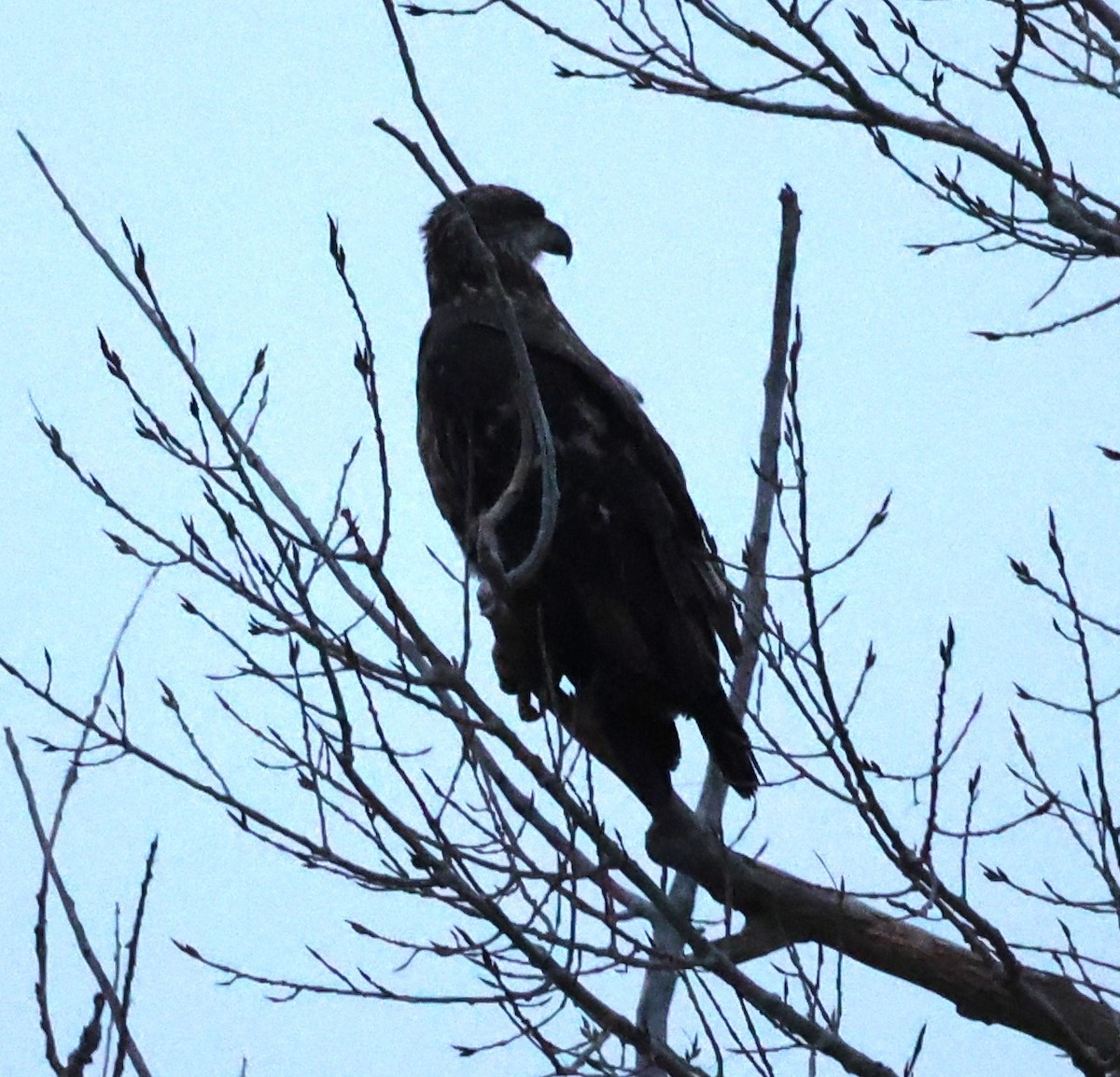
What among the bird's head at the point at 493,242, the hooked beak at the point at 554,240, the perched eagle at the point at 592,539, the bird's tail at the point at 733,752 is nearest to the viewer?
the bird's tail at the point at 733,752

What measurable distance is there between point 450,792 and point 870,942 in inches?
43.2

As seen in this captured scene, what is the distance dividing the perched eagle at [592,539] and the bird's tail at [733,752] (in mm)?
30

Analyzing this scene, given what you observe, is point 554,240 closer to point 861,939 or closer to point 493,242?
point 493,242

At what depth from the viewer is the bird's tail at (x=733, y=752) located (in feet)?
14.2

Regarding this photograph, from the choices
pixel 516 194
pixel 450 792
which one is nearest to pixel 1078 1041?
pixel 450 792

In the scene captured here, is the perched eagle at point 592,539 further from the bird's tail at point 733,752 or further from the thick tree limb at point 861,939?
the thick tree limb at point 861,939

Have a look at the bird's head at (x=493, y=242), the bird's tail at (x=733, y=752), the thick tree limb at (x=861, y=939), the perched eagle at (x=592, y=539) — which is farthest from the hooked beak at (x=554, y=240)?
the thick tree limb at (x=861, y=939)

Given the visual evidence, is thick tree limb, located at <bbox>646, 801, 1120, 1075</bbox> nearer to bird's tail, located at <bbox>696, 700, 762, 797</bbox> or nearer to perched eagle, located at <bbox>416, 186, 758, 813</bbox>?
bird's tail, located at <bbox>696, 700, 762, 797</bbox>

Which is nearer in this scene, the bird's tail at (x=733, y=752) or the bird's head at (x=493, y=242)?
the bird's tail at (x=733, y=752)

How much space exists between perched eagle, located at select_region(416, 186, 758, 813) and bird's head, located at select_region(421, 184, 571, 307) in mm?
225

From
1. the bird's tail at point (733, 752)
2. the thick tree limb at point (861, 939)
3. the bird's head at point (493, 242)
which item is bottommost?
the thick tree limb at point (861, 939)

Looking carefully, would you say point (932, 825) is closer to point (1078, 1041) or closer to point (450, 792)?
point (1078, 1041)

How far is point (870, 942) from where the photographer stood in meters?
3.98

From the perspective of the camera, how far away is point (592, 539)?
4.90m
